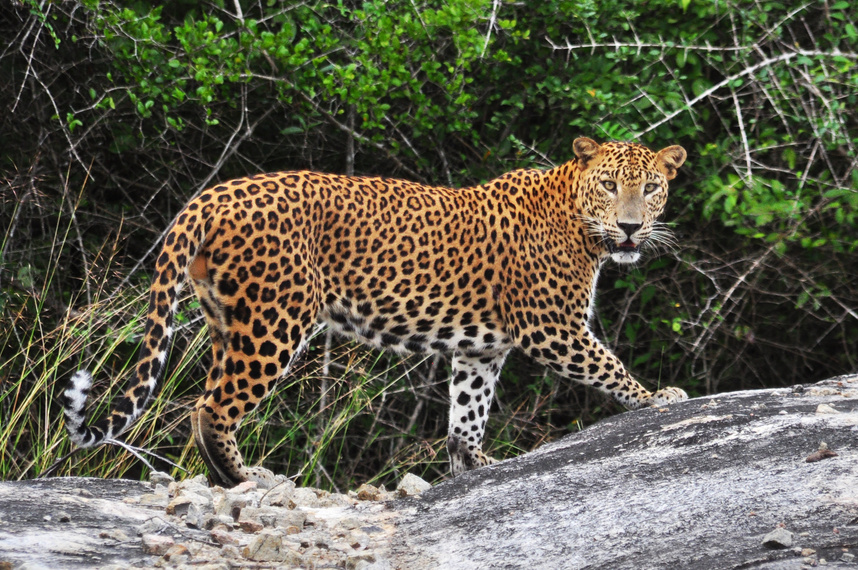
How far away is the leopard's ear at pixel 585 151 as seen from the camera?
6.35m

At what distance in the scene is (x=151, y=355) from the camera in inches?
197

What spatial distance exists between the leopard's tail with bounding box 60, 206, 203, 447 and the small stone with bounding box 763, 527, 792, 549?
2.71 m

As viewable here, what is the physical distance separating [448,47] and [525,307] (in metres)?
2.71

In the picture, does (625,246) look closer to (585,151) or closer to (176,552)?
(585,151)

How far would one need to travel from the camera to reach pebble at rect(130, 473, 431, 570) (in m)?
3.85

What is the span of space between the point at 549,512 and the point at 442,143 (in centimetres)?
428

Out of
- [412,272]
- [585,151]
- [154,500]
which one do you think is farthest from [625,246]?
[154,500]

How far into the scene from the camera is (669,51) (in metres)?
7.54

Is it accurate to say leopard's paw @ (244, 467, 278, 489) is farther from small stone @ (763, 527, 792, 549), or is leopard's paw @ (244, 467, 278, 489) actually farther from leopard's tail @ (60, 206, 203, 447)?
small stone @ (763, 527, 792, 549)

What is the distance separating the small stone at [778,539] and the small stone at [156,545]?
6.72 ft

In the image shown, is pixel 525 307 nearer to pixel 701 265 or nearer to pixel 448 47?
pixel 701 265

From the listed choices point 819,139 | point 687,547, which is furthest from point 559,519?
point 819,139

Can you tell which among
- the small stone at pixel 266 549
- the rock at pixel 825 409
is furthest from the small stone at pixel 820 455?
the small stone at pixel 266 549

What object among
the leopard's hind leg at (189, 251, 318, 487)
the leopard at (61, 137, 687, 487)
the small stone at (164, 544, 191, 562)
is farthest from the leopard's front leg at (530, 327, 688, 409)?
the small stone at (164, 544, 191, 562)
